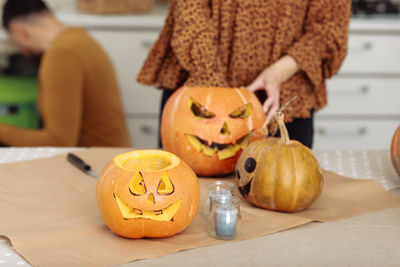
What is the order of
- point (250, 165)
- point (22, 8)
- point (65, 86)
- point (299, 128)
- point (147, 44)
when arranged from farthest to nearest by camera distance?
point (147, 44) → point (22, 8) → point (65, 86) → point (299, 128) → point (250, 165)

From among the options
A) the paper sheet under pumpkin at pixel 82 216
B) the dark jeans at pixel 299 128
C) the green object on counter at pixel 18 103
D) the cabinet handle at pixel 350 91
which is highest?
the paper sheet under pumpkin at pixel 82 216

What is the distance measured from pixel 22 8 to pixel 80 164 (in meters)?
1.27

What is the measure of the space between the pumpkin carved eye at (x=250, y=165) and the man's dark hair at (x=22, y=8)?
1.49 metres

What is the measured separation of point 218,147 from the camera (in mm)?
857

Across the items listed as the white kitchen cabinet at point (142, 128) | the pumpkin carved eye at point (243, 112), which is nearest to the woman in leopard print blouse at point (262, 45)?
the pumpkin carved eye at point (243, 112)

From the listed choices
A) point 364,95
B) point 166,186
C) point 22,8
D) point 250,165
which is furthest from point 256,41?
point 364,95

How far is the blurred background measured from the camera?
2232 mm

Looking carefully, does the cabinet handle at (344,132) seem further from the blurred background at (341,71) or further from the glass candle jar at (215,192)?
the glass candle jar at (215,192)

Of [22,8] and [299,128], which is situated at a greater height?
[22,8]

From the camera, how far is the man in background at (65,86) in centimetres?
168

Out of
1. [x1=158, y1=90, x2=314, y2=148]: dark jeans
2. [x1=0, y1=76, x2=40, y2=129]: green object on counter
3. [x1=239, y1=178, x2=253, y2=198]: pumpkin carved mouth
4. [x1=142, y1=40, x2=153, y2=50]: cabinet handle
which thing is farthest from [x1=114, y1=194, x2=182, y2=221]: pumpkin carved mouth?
[x1=142, y1=40, x2=153, y2=50]: cabinet handle

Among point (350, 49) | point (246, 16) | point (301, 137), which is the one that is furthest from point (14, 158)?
point (350, 49)

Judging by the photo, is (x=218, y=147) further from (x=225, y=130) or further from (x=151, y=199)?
(x=151, y=199)

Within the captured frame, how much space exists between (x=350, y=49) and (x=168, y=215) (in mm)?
1947
